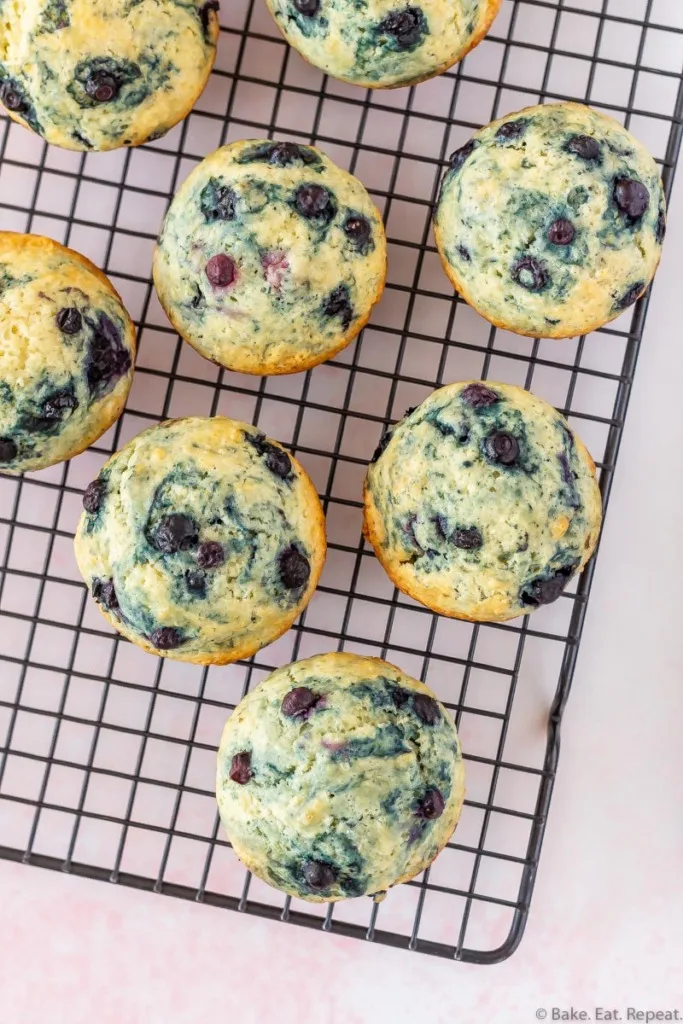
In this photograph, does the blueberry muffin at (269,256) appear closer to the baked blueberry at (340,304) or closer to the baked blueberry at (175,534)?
the baked blueberry at (340,304)

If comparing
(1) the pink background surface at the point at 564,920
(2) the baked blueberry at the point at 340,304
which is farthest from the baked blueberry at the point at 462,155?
(1) the pink background surface at the point at 564,920

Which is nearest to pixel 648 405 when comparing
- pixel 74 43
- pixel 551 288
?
pixel 551 288

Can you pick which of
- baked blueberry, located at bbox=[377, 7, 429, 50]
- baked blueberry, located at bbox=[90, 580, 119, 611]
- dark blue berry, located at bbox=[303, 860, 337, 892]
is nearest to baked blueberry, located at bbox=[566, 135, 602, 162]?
baked blueberry, located at bbox=[377, 7, 429, 50]

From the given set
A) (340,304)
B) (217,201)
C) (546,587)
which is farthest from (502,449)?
(217,201)

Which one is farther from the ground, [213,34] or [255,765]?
[213,34]

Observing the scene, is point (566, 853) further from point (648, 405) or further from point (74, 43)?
point (74, 43)

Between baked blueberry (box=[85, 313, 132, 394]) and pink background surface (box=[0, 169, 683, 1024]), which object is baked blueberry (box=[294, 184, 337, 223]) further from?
pink background surface (box=[0, 169, 683, 1024])
